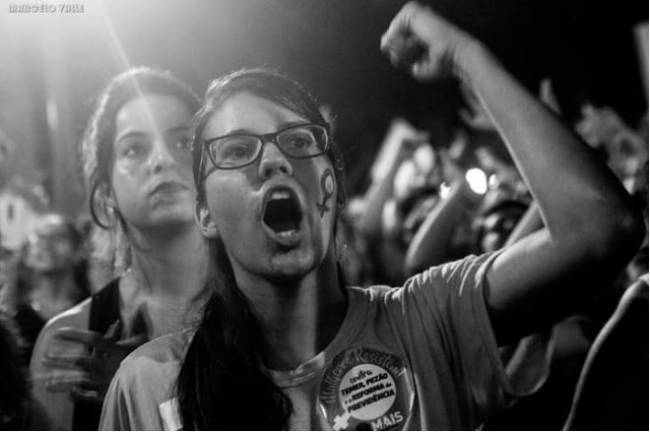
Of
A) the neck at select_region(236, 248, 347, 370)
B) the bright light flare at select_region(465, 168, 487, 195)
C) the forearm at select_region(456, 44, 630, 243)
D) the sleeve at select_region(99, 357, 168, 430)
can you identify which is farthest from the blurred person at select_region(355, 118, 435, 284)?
the forearm at select_region(456, 44, 630, 243)

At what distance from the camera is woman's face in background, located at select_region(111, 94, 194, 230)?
2.26 meters

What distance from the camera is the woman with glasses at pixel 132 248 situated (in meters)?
2.26

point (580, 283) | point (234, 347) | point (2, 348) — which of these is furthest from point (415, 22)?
point (2, 348)

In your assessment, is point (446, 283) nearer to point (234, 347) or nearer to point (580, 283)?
point (580, 283)

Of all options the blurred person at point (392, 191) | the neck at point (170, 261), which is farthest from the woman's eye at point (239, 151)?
the blurred person at point (392, 191)

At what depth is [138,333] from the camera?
7.48ft

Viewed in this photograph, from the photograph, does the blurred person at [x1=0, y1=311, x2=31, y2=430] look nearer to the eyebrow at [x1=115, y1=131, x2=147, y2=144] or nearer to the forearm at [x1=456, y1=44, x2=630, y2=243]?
the eyebrow at [x1=115, y1=131, x2=147, y2=144]

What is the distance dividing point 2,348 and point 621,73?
8.62 ft

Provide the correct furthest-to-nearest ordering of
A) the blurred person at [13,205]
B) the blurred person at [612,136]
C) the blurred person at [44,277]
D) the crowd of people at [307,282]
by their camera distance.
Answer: the blurred person at [612,136]
the blurred person at [13,205]
the blurred person at [44,277]
the crowd of people at [307,282]

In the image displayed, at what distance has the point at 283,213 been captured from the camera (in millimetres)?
2100

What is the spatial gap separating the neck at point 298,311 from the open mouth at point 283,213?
142 millimetres

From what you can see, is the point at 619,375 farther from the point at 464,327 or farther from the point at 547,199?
the point at 547,199

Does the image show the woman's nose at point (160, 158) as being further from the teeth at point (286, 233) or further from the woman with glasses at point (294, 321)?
the teeth at point (286, 233)

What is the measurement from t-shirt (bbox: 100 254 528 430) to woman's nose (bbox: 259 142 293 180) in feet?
1.28
